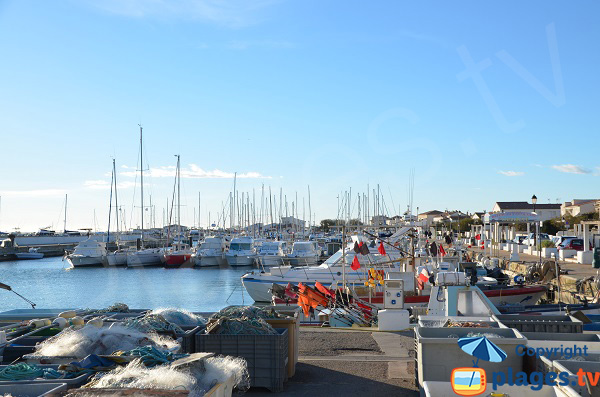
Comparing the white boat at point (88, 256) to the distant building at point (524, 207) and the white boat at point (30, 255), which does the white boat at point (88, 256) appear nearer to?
the white boat at point (30, 255)

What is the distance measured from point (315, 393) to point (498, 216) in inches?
1820

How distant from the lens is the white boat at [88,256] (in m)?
72.3

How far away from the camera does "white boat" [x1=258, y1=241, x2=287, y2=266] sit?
64.5m

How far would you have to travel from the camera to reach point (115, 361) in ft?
21.2

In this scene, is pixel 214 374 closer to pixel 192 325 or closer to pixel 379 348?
pixel 192 325

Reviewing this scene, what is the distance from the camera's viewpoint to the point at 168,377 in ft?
17.4

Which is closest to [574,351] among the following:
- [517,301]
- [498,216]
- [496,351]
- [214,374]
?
[496,351]

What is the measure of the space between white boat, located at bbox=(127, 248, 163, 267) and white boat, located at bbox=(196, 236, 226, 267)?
16.9 ft

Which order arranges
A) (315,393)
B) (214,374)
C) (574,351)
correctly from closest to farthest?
A: (214,374), (574,351), (315,393)

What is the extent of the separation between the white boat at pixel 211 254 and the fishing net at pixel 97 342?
205 feet

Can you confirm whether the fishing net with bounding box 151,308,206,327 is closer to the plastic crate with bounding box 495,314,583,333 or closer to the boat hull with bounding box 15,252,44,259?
the plastic crate with bounding box 495,314,583,333

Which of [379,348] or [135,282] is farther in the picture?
[135,282]

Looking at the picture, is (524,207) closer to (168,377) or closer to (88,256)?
(88,256)

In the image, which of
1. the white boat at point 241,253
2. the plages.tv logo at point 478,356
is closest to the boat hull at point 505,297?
the plages.tv logo at point 478,356
